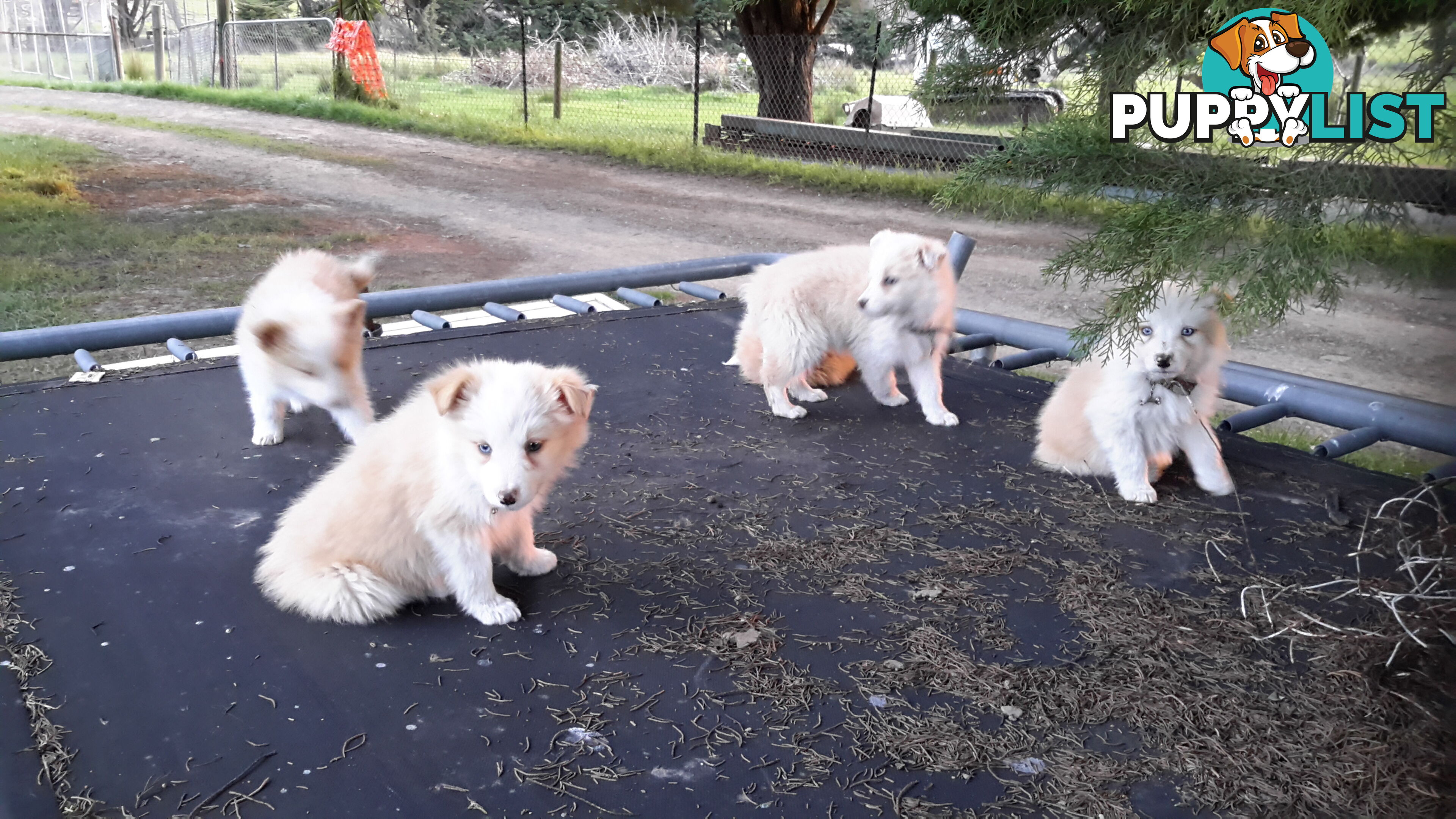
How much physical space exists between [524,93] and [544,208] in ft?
12.6

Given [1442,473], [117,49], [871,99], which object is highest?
[117,49]

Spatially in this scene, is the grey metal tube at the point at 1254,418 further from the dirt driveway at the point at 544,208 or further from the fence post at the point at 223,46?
the fence post at the point at 223,46

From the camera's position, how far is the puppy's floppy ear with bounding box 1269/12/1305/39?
5.10ft

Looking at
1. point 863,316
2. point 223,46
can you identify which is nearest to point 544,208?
point 223,46

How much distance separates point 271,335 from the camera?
2.79m

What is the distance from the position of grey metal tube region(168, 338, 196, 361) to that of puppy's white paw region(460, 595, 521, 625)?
226 cm

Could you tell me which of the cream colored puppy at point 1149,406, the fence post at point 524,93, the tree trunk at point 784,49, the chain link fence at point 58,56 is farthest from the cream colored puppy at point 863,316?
the fence post at point 524,93

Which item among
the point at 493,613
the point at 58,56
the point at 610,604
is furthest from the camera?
the point at 58,56

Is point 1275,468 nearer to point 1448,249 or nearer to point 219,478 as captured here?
point 1448,249

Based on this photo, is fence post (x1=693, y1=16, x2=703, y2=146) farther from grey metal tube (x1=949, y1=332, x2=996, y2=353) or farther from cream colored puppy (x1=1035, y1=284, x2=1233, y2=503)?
cream colored puppy (x1=1035, y1=284, x2=1233, y2=503)

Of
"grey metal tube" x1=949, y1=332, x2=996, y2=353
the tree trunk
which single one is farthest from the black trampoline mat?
the tree trunk

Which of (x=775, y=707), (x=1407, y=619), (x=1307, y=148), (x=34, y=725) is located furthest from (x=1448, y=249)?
(x=34, y=725)

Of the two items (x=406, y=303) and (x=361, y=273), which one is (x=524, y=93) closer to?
(x=406, y=303)

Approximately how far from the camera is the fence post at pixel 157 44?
8297mm
